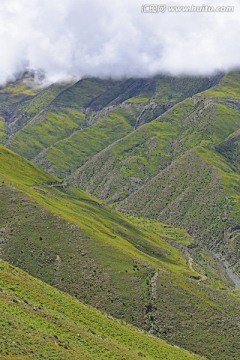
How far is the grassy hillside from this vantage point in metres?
56.8

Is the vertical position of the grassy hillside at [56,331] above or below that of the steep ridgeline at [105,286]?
above

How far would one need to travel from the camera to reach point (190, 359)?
3787 inches

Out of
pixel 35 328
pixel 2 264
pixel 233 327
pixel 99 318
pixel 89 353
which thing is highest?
pixel 35 328

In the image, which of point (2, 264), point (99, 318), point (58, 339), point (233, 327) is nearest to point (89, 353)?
point (58, 339)

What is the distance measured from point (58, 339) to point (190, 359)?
42384mm

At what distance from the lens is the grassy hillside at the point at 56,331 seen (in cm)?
5684

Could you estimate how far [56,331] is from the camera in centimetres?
6719

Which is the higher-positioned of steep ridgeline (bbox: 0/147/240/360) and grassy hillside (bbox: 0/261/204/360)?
grassy hillside (bbox: 0/261/204/360)

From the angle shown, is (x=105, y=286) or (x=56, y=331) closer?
(x=56, y=331)

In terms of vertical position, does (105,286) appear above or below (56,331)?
below

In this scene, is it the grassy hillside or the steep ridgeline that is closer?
the grassy hillside

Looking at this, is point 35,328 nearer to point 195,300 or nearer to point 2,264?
point 2,264

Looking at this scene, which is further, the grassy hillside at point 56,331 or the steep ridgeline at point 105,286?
the steep ridgeline at point 105,286

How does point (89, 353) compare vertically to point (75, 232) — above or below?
above
